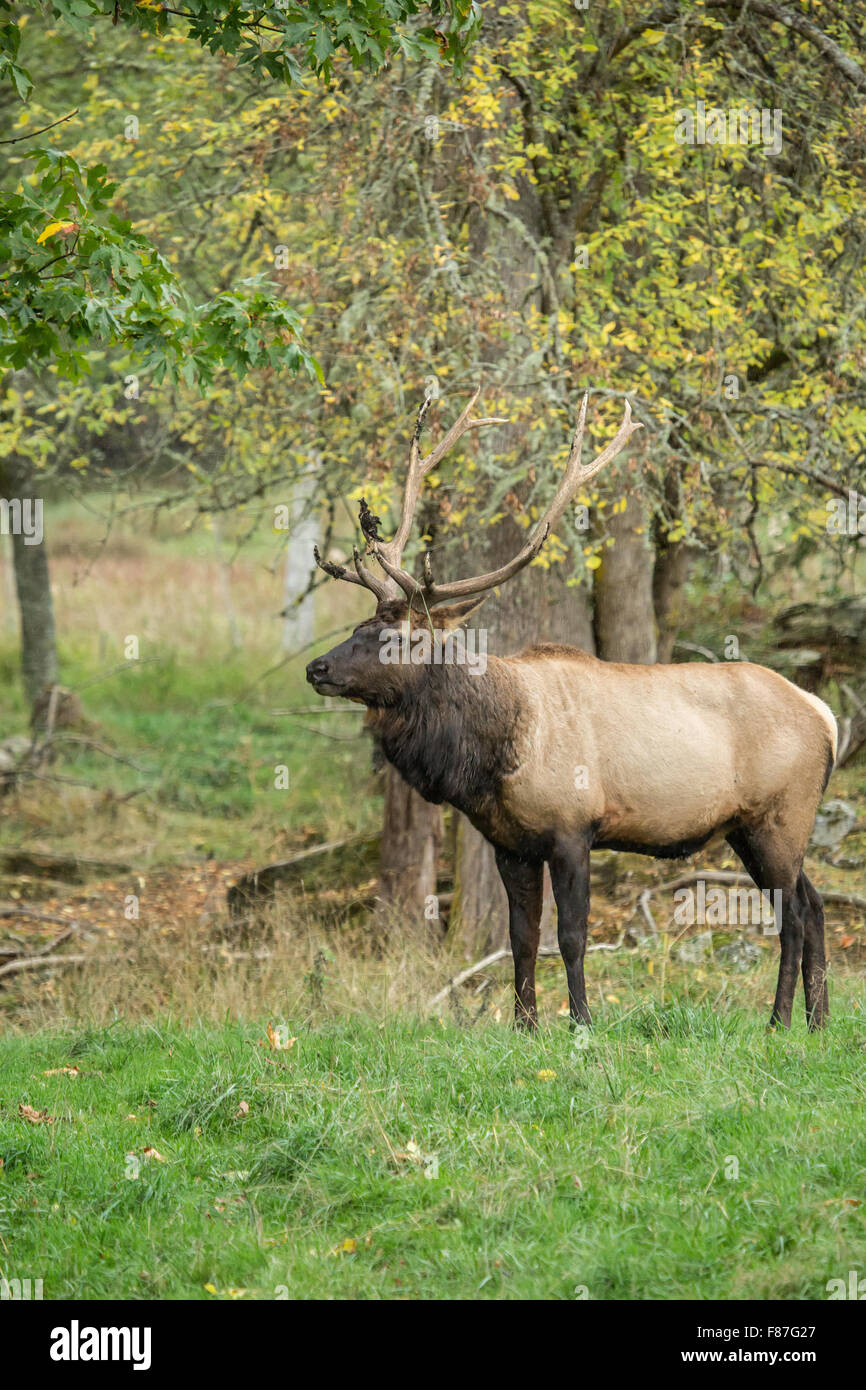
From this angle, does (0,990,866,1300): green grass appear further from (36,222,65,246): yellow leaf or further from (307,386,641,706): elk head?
(36,222,65,246): yellow leaf

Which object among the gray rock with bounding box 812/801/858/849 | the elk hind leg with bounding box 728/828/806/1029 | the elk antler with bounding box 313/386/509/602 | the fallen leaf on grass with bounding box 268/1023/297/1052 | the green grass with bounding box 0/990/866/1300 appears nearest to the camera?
the green grass with bounding box 0/990/866/1300

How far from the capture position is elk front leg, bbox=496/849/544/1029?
730cm

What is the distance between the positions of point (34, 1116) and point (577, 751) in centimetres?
306

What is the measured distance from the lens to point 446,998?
27.1ft

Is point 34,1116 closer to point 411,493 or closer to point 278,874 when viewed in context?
point 411,493

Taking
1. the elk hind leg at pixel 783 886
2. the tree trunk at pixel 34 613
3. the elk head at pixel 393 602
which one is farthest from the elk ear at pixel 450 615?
the tree trunk at pixel 34 613

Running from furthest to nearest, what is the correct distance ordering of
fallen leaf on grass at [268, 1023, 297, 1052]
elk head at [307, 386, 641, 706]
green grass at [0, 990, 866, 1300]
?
1. elk head at [307, 386, 641, 706]
2. fallen leaf on grass at [268, 1023, 297, 1052]
3. green grass at [0, 990, 866, 1300]

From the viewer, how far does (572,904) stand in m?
7.02

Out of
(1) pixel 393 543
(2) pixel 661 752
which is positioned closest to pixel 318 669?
(1) pixel 393 543

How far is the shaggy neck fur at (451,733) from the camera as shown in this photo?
277 inches

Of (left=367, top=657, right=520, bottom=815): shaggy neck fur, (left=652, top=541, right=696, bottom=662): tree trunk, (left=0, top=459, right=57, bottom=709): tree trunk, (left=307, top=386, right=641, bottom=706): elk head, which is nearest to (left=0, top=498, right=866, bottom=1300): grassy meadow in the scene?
(left=367, top=657, right=520, bottom=815): shaggy neck fur

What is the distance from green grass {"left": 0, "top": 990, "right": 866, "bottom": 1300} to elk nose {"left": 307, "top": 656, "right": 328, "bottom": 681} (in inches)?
67.2

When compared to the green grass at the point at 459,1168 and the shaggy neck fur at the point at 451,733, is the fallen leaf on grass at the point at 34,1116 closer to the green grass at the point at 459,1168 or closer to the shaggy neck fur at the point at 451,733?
the green grass at the point at 459,1168
